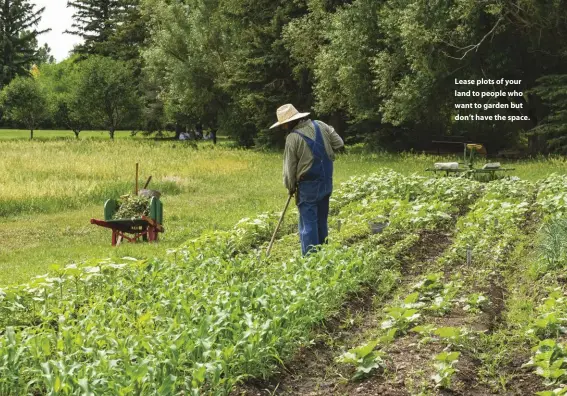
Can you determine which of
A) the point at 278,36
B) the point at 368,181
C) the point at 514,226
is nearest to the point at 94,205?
the point at 368,181

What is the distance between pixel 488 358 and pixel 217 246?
4864 mm

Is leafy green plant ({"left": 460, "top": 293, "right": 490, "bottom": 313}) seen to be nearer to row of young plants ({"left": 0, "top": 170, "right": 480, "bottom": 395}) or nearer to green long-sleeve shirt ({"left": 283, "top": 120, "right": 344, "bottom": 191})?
row of young plants ({"left": 0, "top": 170, "right": 480, "bottom": 395})

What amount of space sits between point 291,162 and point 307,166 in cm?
20

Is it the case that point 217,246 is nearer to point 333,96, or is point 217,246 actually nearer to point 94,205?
point 94,205

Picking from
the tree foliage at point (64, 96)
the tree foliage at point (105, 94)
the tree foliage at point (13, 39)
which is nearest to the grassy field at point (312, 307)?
the tree foliage at point (105, 94)

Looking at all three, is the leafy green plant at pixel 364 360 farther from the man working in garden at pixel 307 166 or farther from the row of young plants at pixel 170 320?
the man working in garden at pixel 307 166

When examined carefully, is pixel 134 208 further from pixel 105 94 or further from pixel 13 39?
pixel 13 39

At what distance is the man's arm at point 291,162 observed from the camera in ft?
31.9

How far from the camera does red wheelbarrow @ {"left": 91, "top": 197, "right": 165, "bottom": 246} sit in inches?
503

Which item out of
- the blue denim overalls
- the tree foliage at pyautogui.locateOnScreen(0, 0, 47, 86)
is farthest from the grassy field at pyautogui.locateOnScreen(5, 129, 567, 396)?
the tree foliage at pyautogui.locateOnScreen(0, 0, 47, 86)

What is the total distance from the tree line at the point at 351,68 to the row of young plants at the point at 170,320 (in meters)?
19.3

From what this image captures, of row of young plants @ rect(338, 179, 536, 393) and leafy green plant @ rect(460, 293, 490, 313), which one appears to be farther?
leafy green plant @ rect(460, 293, 490, 313)

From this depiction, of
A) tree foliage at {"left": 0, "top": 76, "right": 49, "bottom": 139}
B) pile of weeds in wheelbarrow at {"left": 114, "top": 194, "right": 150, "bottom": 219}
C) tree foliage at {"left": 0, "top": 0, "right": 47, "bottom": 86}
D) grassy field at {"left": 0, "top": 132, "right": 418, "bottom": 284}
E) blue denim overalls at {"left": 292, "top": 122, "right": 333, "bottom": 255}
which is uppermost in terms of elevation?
tree foliage at {"left": 0, "top": 0, "right": 47, "bottom": 86}

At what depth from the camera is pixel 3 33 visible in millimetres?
79250
